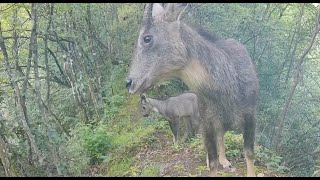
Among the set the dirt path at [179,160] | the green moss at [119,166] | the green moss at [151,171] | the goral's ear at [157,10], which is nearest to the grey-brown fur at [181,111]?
the dirt path at [179,160]

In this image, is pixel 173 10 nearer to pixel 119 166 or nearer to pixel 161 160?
pixel 161 160

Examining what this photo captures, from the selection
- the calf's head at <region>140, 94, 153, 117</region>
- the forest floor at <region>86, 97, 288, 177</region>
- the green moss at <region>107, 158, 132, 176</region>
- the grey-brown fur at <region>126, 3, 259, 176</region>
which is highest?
the grey-brown fur at <region>126, 3, 259, 176</region>

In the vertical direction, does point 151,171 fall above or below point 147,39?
below

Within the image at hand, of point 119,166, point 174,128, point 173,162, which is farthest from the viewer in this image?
point 174,128

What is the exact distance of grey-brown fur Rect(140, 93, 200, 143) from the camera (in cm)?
960

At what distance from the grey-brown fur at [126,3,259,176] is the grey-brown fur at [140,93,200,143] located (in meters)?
4.05

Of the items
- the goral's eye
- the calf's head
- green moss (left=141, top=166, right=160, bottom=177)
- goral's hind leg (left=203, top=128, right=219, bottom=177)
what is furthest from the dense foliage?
the goral's eye

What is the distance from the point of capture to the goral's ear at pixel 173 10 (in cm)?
503

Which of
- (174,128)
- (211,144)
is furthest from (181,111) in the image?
(211,144)

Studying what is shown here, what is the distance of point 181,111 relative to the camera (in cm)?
984

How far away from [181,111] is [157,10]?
4893 mm

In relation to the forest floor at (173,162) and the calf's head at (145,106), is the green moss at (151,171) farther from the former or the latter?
the calf's head at (145,106)

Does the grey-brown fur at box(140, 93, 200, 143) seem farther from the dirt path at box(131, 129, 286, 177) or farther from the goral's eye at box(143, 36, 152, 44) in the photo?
the goral's eye at box(143, 36, 152, 44)

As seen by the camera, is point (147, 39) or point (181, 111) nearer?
point (147, 39)
